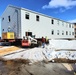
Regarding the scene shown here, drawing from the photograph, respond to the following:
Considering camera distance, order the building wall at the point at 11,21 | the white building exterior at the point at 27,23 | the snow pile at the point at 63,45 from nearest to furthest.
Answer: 1. the snow pile at the point at 63,45
2. the white building exterior at the point at 27,23
3. the building wall at the point at 11,21

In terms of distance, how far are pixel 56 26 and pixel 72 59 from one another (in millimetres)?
20438

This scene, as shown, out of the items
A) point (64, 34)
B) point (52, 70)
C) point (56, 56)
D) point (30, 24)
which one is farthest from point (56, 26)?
point (52, 70)

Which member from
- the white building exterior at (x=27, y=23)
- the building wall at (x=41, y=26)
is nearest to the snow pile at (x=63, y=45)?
the building wall at (x=41, y=26)

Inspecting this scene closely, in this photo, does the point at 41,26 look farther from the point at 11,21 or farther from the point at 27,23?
the point at 11,21

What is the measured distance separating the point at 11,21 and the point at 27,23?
289 centimetres

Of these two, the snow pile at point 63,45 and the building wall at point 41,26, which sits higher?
the building wall at point 41,26

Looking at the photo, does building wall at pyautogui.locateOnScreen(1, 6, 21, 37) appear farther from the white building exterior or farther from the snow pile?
the snow pile

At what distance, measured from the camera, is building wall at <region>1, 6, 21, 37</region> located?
2267cm

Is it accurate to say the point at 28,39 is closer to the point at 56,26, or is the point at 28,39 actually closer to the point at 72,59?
the point at 72,59

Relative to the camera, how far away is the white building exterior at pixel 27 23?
22400mm

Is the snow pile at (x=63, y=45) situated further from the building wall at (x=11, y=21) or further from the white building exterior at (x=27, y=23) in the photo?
the building wall at (x=11, y=21)

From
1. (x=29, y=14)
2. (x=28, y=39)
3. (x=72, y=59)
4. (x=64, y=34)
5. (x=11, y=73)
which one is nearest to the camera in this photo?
(x=11, y=73)

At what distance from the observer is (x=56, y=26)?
31.8 m

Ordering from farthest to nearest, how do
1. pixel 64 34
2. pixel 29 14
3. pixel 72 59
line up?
1. pixel 64 34
2. pixel 29 14
3. pixel 72 59
